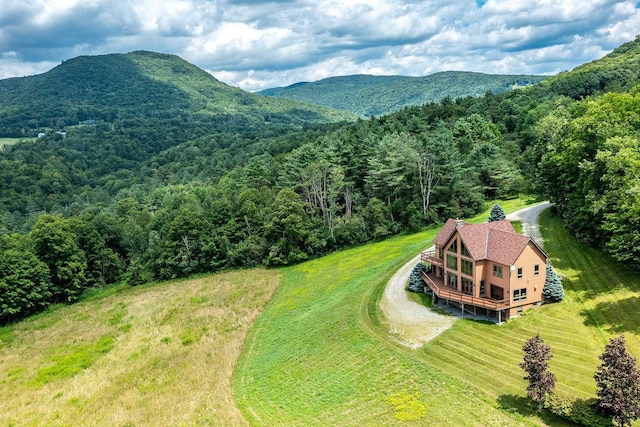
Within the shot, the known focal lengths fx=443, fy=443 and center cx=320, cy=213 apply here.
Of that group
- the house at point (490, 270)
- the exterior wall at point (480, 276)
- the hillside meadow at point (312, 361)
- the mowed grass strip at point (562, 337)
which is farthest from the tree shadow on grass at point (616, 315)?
the exterior wall at point (480, 276)

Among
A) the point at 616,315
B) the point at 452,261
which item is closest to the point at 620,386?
the point at 616,315

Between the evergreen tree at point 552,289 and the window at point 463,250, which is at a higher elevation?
the window at point 463,250

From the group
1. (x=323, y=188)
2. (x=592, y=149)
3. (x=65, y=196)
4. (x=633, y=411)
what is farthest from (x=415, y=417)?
(x=65, y=196)

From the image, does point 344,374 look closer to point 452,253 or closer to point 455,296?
point 455,296

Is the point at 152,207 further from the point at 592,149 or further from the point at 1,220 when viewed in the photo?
the point at 592,149

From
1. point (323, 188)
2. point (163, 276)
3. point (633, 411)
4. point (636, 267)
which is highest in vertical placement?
point (323, 188)

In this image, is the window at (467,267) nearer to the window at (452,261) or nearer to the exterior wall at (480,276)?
the exterior wall at (480,276)
